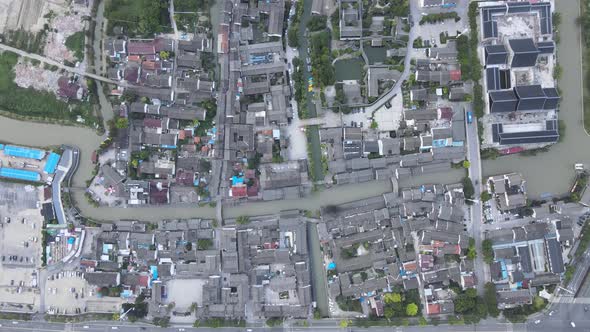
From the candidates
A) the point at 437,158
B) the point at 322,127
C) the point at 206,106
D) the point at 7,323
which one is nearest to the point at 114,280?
the point at 7,323

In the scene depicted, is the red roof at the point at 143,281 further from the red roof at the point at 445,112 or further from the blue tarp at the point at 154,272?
the red roof at the point at 445,112

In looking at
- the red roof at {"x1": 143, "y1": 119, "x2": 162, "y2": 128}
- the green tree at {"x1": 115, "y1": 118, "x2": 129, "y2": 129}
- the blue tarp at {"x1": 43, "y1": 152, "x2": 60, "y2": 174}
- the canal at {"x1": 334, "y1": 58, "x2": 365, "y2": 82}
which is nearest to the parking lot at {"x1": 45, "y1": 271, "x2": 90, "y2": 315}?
the blue tarp at {"x1": 43, "y1": 152, "x2": 60, "y2": 174}

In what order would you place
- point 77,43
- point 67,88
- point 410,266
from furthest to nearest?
point 77,43
point 67,88
point 410,266

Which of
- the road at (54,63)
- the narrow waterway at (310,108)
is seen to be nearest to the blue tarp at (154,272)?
the narrow waterway at (310,108)

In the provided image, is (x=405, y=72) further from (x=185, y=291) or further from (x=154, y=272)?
(x=154, y=272)

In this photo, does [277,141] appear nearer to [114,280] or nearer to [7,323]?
[114,280]

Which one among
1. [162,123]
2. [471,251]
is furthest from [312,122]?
[471,251]
